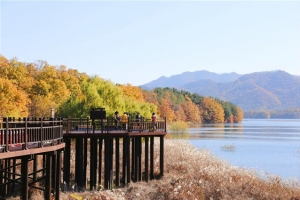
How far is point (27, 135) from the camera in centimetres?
1978

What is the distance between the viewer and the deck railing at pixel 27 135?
17.8m

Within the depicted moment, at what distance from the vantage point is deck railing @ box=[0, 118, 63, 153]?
702 inches

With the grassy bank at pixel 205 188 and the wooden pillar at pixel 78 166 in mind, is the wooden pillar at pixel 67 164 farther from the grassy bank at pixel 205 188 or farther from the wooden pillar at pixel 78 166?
the grassy bank at pixel 205 188

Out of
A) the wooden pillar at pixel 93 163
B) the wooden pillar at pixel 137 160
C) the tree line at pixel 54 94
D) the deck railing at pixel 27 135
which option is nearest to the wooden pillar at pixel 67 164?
the wooden pillar at pixel 93 163

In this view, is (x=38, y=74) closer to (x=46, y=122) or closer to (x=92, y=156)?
(x=92, y=156)

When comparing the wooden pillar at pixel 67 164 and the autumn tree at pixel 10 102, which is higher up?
the autumn tree at pixel 10 102

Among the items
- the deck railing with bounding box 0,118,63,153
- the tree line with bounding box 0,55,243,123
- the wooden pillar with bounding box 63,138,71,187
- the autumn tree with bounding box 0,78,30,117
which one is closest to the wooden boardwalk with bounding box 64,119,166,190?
the wooden pillar with bounding box 63,138,71,187

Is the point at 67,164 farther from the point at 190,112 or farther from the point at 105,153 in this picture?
the point at 190,112

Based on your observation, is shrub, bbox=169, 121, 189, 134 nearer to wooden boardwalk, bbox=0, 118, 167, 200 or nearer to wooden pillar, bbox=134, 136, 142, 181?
wooden boardwalk, bbox=0, 118, 167, 200

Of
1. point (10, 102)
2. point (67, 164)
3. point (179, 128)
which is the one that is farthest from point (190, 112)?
point (67, 164)

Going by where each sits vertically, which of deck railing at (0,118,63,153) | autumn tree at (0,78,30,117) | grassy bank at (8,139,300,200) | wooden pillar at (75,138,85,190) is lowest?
grassy bank at (8,139,300,200)

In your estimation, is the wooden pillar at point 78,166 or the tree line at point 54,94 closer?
the wooden pillar at point 78,166

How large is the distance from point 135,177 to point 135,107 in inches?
1146

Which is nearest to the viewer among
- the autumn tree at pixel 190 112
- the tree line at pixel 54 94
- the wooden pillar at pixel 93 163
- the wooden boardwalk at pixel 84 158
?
the wooden boardwalk at pixel 84 158
